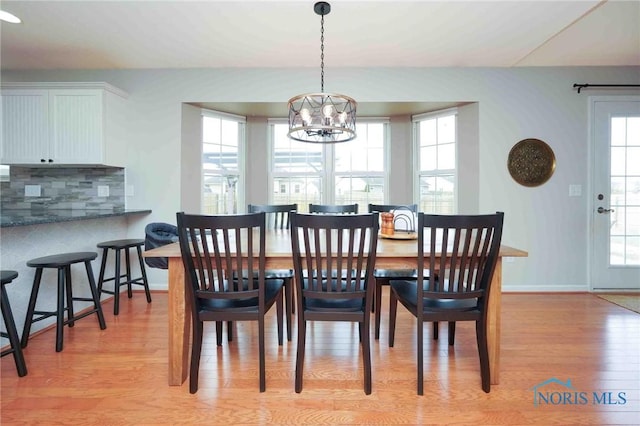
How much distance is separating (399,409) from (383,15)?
8.97 feet

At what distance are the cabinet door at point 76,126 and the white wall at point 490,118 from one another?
1.19ft

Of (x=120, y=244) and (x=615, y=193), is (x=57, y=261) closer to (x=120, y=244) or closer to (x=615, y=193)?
(x=120, y=244)

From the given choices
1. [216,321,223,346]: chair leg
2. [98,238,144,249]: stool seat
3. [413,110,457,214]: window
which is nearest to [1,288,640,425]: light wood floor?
[216,321,223,346]: chair leg

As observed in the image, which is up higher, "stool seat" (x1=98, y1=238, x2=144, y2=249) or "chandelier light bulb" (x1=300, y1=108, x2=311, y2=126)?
"chandelier light bulb" (x1=300, y1=108, x2=311, y2=126)

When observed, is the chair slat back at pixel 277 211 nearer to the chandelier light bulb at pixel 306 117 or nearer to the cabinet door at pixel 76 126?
the chandelier light bulb at pixel 306 117

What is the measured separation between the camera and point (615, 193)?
3271 millimetres

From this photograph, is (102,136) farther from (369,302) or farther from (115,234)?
(369,302)

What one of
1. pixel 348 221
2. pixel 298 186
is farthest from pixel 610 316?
pixel 298 186

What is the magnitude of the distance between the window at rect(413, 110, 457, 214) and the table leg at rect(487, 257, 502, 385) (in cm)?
204

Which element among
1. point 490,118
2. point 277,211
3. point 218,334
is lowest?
point 218,334

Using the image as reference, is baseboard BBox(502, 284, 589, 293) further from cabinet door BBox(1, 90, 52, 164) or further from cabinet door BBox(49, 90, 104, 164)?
cabinet door BBox(1, 90, 52, 164)

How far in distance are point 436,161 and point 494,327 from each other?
2448 millimetres

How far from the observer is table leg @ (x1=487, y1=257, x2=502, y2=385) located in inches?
64.4

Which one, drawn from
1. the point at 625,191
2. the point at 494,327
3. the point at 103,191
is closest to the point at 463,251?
the point at 494,327
